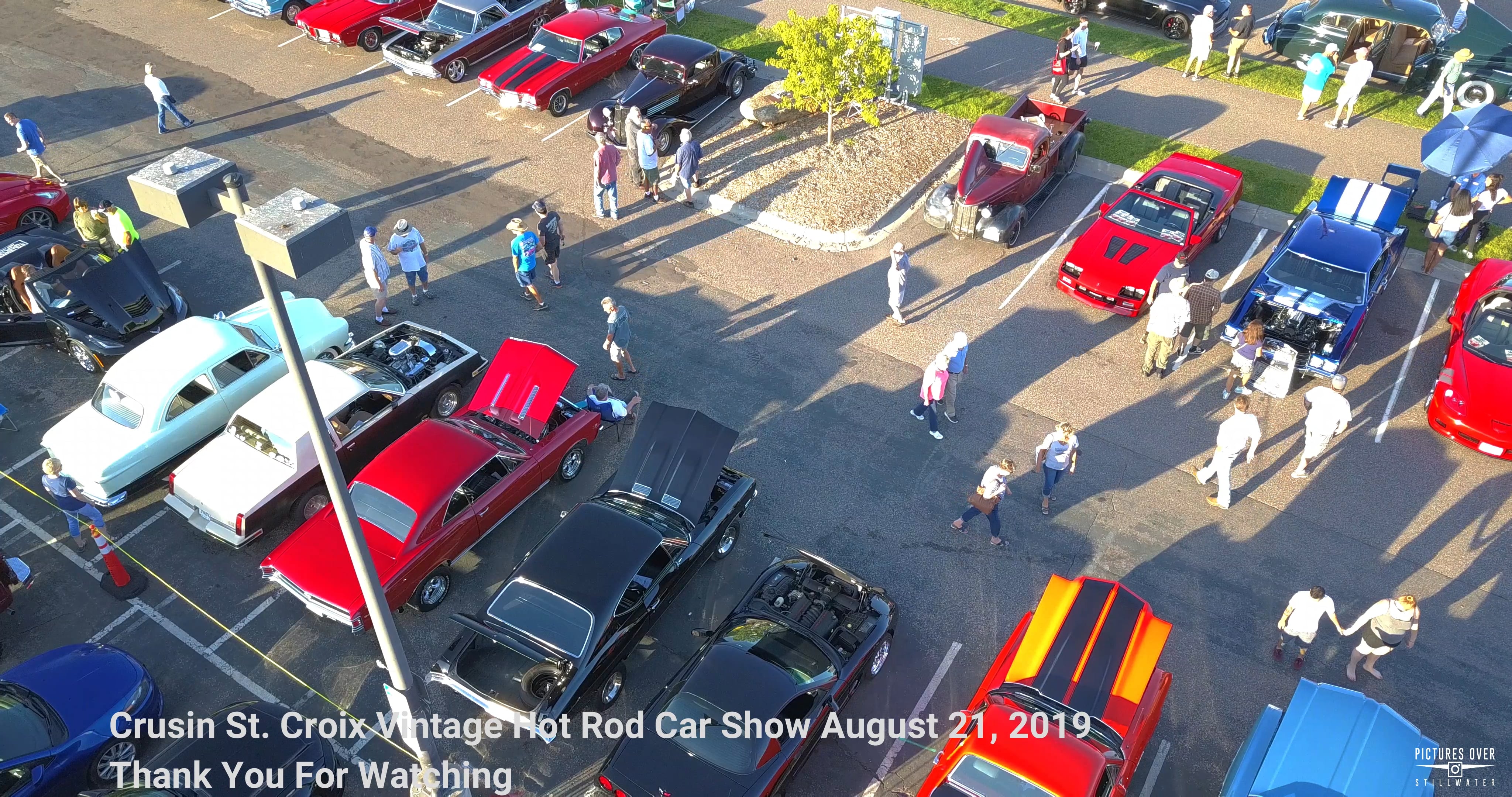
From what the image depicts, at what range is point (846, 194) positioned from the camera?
1805cm

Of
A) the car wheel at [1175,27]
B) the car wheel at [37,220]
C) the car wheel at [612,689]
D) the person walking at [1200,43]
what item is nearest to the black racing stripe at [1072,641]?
the car wheel at [612,689]

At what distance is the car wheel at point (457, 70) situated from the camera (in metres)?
21.1

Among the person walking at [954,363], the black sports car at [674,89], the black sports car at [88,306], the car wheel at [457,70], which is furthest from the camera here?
the car wheel at [457,70]

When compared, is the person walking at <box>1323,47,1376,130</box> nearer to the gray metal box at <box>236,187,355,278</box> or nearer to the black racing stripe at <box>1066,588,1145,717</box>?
the black racing stripe at <box>1066,588,1145,717</box>

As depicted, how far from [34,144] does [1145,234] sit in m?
19.2

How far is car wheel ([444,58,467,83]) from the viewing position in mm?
21094

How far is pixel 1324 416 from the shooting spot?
12312mm

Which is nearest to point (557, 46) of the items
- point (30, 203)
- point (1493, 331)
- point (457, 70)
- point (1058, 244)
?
point (457, 70)

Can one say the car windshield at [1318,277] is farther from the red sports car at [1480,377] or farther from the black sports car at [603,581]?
the black sports car at [603,581]

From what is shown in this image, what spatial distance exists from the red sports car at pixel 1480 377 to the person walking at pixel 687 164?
11740mm

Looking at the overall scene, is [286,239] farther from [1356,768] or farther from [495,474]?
[1356,768]

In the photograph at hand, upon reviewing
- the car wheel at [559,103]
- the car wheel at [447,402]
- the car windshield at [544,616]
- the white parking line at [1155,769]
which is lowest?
the white parking line at [1155,769]

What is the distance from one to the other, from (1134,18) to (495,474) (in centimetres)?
1943

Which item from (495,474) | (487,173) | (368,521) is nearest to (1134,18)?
(487,173)
